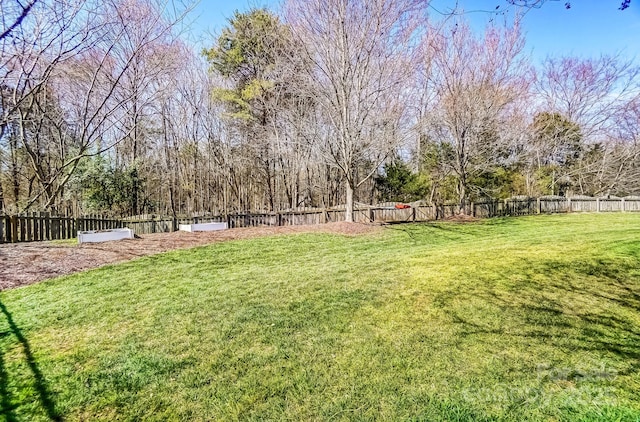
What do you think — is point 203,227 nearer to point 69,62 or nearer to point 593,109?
point 69,62

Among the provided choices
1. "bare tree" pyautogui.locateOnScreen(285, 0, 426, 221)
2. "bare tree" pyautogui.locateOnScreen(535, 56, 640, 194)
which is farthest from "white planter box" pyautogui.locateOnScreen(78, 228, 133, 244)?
"bare tree" pyautogui.locateOnScreen(535, 56, 640, 194)

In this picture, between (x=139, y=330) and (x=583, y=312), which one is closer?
(x=139, y=330)

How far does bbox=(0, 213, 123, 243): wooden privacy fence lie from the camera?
8.06 meters

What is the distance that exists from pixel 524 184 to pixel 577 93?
5914 millimetres

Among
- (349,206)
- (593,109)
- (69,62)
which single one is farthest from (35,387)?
(593,109)

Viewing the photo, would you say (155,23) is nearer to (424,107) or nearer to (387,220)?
(387,220)

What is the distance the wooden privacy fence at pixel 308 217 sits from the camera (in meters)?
8.52

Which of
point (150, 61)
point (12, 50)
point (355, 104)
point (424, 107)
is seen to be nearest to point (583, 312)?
point (355, 104)

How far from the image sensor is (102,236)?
807 centimetres

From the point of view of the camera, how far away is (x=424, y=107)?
14.5 metres

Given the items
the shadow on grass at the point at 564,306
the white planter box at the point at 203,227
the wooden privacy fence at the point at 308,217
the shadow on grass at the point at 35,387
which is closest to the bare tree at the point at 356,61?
the wooden privacy fence at the point at 308,217

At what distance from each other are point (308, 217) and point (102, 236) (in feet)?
20.9

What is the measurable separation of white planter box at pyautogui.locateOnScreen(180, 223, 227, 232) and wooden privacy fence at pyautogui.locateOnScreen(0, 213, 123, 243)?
263 cm

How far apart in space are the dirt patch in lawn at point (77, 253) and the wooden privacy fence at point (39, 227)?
66 cm
